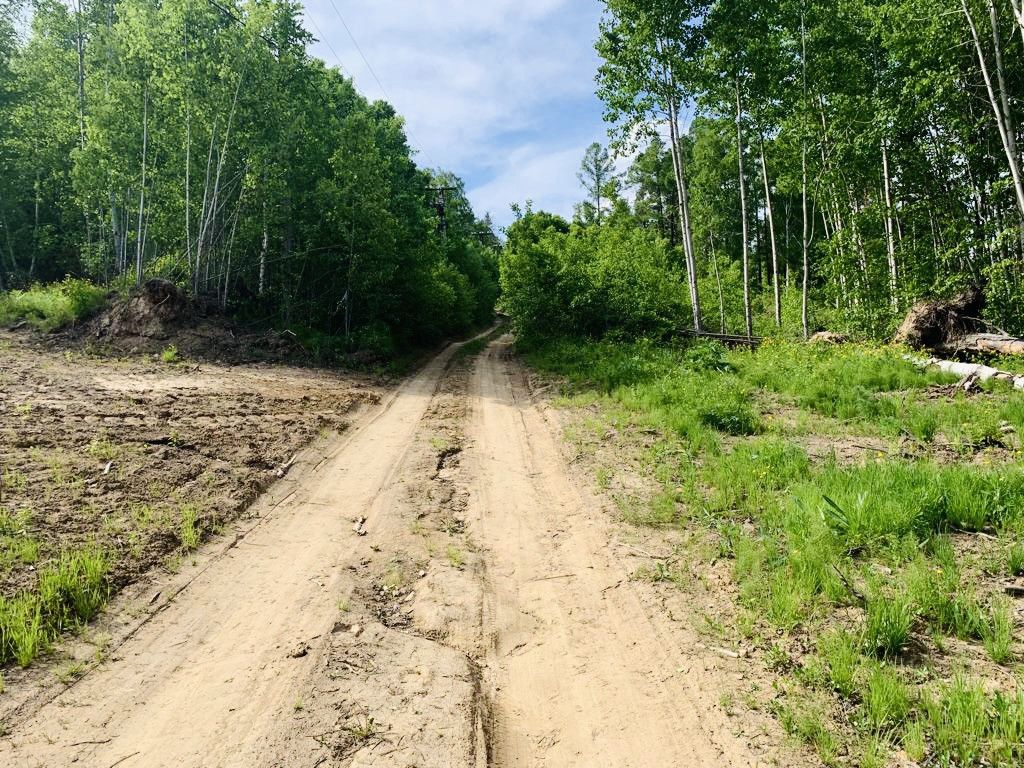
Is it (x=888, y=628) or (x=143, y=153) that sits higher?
(x=143, y=153)

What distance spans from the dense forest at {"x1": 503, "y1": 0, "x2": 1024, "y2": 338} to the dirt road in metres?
14.0

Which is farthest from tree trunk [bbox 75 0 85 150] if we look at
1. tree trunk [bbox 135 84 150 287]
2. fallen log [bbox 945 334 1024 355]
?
fallen log [bbox 945 334 1024 355]

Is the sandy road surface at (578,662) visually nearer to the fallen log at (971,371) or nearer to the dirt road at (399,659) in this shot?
the dirt road at (399,659)

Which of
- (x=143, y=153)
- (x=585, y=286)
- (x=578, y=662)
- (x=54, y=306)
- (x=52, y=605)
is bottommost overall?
(x=578, y=662)

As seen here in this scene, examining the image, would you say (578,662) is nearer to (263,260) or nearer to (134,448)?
(134,448)

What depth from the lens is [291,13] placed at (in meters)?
21.7

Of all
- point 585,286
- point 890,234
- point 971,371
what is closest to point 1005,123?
point 890,234

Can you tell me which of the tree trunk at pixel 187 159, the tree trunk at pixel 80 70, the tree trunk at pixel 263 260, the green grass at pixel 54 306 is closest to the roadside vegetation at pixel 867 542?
the tree trunk at pixel 187 159

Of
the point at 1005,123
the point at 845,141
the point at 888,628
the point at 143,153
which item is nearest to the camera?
the point at 888,628

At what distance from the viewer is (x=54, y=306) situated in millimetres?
18469

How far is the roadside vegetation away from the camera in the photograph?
118 inches

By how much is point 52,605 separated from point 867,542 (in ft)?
21.7

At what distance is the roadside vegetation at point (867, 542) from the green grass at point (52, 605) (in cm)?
492

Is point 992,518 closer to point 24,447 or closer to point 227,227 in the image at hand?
point 24,447
